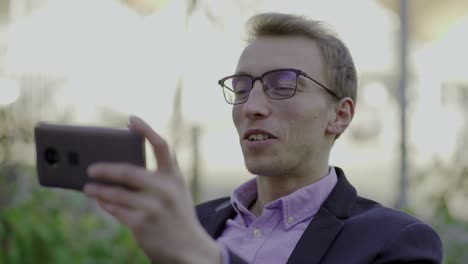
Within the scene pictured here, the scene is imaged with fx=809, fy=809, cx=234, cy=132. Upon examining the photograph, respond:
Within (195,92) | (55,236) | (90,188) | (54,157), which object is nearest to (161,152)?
(90,188)

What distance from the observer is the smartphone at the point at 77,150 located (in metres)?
1.38

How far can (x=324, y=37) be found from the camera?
240 centimetres

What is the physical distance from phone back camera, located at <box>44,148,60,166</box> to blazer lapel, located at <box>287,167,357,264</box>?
0.80 m

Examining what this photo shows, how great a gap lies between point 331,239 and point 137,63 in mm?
2374

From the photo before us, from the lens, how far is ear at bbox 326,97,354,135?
2.39 meters

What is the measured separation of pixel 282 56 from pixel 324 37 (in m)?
0.16

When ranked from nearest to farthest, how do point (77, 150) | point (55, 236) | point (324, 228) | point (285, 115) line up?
point (77, 150) < point (324, 228) < point (285, 115) < point (55, 236)

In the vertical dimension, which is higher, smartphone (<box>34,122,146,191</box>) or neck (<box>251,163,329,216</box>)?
smartphone (<box>34,122,146,191</box>)

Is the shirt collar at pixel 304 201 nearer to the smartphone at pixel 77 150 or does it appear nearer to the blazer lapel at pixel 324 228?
the blazer lapel at pixel 324 228

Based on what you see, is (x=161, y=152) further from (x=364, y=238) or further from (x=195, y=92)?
(x=195, y=92)

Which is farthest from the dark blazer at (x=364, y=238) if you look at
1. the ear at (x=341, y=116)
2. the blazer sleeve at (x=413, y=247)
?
the ear at (x=341, y=116)

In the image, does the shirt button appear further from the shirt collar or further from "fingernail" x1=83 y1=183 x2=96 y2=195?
"fingernail" x1=83 y1=183 x2=96 y2=195

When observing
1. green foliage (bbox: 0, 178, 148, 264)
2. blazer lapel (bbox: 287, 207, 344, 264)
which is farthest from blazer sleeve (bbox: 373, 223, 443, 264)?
green foliage (bbox: 0, 178, 148, 264)

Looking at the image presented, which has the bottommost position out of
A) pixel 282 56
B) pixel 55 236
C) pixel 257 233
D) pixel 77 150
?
pixel 55 236
